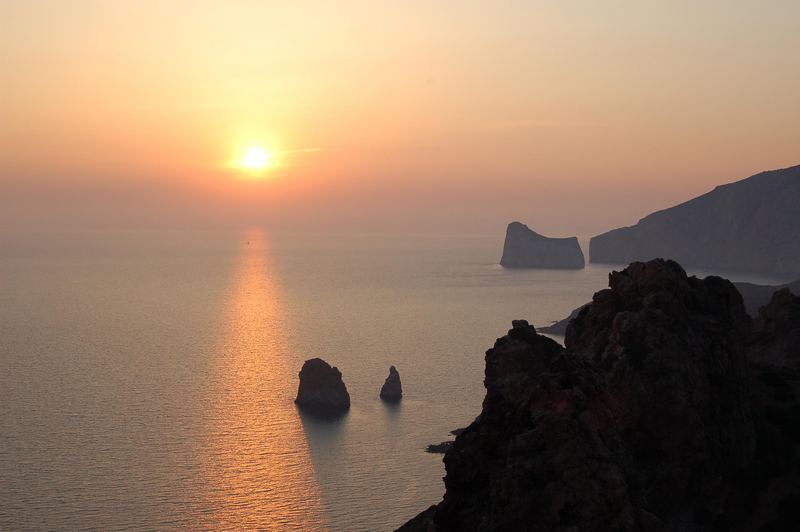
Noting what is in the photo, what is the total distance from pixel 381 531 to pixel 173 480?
32.1 metres

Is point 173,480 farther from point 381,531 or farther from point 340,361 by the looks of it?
point 340,361

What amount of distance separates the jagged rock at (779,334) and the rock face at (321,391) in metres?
75.7

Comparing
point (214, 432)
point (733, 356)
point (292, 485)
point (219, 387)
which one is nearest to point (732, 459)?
point (733, 356)

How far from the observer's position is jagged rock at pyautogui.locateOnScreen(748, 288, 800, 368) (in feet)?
231

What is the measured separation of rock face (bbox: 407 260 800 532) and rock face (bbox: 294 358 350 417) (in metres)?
80.0

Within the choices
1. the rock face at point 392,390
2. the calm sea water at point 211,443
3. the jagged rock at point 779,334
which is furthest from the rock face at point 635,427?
the rock face at point 392,390

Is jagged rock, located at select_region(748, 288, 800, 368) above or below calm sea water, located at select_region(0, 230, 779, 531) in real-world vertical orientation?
above

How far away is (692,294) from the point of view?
179 feet

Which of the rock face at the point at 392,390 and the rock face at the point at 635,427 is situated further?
the rock face at the point at 392,390

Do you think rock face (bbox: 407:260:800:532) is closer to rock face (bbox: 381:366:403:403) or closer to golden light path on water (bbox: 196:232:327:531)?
golden light path on water (bbox: 196:232:327:531)

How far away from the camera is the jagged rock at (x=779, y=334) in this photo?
70375 mm

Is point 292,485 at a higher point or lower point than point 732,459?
lower

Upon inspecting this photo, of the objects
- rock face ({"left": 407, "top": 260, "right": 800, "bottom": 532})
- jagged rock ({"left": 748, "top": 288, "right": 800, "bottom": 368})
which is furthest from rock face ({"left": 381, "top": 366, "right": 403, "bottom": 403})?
rock face ({"left": 407, "top": 260, "right": 800, "bottom": 532})

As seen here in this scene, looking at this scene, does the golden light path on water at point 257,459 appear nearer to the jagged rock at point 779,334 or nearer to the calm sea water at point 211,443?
the calm sea water at point 211,443
